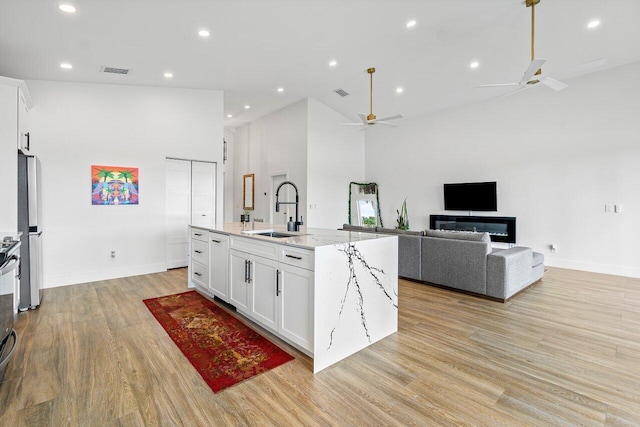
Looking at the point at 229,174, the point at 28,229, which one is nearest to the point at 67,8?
the point at 28,229

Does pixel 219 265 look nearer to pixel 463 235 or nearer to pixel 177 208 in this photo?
pixel 177 208

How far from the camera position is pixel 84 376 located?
85.7 inches

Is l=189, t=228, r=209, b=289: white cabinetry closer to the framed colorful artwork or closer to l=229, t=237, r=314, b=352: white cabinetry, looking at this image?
l=229, t=237, r=314, b=352: white cabinetry

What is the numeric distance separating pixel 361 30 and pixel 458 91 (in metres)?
3.06

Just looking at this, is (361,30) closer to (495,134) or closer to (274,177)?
(495,134)

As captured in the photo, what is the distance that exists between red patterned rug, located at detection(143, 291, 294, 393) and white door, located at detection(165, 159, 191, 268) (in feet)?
6.78

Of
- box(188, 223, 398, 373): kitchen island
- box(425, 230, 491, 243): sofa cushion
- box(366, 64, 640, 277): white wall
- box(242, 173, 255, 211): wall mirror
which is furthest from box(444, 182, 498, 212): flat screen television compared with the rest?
box(242, 173, 255, 211): wall mirror

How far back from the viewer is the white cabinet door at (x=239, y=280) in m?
2.98

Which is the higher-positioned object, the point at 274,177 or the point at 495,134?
the point at 495,134

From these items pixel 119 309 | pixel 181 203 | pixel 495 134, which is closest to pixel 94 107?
pixel 181 203

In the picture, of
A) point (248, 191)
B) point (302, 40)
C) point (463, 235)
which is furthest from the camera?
point (248, 191)

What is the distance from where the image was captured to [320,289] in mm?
2211

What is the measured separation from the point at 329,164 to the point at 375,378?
6216mm

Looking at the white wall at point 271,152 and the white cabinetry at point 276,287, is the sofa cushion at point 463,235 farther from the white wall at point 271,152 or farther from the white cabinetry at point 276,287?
the white wall at point 271,152
